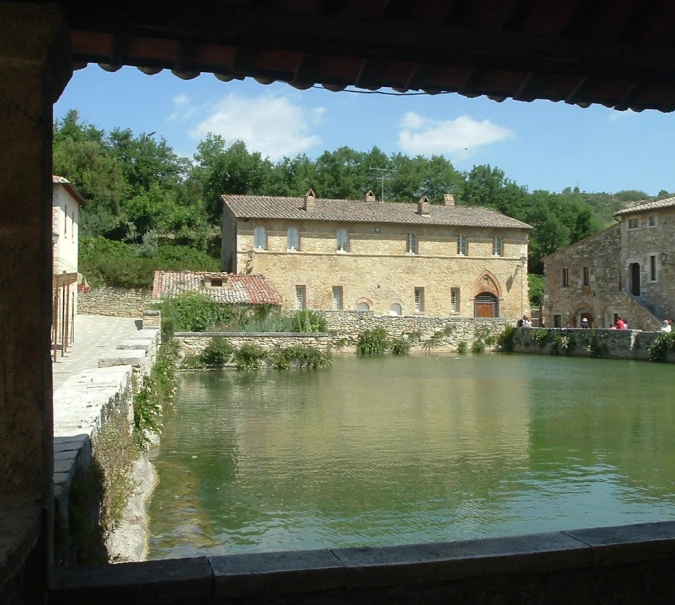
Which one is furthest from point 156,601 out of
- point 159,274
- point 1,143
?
point 159,274

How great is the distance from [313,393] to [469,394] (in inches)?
137

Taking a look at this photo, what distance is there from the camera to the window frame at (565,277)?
39.3 m

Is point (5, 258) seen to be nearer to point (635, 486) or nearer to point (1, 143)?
point (1, 143)

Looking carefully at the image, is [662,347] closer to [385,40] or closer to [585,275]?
[585,275]

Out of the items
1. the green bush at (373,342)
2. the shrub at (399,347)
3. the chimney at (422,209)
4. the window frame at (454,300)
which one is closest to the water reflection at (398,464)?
the green bush at (373,342)

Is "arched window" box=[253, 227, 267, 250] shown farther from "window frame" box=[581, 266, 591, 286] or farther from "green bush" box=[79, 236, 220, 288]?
"window frame" box=[581, 266, 591, 286]

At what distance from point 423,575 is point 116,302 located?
32.4 meters

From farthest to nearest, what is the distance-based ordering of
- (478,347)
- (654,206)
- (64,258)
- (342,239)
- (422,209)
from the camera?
(422,209), (342,239), (654,206), (478,347), (64,258)

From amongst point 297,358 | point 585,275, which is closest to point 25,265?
point 297,358

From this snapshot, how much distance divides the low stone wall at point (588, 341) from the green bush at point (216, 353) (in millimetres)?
14935

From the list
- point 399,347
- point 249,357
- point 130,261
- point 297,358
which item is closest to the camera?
point 249,357

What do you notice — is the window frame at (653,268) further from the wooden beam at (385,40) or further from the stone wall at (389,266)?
the wooden beam at (385,40)

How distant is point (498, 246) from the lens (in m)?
39.2

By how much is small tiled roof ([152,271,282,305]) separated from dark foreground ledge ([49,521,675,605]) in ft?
74.8
